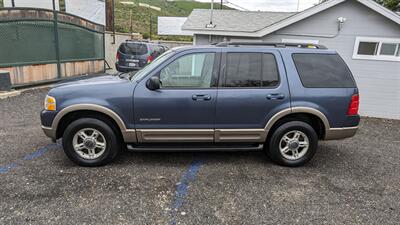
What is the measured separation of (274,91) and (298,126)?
66 centimetres

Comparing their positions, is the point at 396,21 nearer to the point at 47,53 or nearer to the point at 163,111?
the point at 163,111

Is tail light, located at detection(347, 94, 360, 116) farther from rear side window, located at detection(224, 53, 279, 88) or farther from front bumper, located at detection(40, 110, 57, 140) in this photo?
front bumper, located at detection(40, 110, 57, 140)

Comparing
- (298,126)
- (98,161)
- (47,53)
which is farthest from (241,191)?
(47,53)

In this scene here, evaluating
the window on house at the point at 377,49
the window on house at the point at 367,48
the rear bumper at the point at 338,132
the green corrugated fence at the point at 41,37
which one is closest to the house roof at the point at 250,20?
the window on house at the point at 377,49

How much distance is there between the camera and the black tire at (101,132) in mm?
3988

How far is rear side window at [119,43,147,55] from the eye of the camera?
499 inches

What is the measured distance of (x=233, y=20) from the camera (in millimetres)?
11094

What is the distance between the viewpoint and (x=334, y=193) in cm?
369

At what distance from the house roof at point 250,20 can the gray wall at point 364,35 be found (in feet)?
0.81

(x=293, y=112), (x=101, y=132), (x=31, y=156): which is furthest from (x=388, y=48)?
(x=31, y=156)

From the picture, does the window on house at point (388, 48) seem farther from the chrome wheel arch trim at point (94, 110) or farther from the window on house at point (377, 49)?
the chrome wheel arch trim at point (94, 110)

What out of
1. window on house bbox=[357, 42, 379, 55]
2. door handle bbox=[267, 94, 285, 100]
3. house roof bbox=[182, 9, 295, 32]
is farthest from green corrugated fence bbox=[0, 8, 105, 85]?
window on house bbox=[357, 42, 379, 55]

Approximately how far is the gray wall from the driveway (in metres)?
A: 4.75

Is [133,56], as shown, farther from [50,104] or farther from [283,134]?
[283,134]
